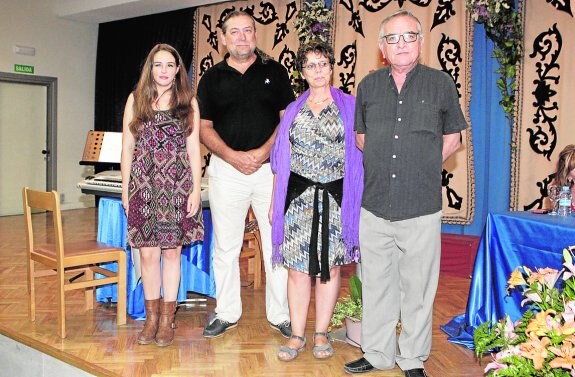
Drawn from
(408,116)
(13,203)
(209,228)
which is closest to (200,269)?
(209,228)

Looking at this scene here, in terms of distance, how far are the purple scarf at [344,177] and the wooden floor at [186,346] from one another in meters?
0.50

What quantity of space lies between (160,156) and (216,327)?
960 millimetres

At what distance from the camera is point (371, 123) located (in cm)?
259

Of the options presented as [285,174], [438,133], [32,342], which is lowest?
[32,342]

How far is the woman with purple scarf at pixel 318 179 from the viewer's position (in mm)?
2756

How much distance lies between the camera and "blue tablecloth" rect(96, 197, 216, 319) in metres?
3.62

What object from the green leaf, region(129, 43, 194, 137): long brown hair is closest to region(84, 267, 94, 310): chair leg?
region(129, 43, 194, 137): long brown hair

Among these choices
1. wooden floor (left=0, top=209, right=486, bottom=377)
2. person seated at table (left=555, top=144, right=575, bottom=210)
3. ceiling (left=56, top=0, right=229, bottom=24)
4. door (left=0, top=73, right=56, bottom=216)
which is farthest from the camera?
door (left=0, top=73, right=56, bottom=216)

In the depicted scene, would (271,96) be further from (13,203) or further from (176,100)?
(13,203)

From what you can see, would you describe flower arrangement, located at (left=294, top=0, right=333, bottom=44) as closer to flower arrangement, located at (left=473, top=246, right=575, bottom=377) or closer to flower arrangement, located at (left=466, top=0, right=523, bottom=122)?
flower arrangement, located at (left=466, top=0, right=523, bottom=122)

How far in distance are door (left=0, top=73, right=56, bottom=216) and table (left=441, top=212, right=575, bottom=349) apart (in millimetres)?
7002

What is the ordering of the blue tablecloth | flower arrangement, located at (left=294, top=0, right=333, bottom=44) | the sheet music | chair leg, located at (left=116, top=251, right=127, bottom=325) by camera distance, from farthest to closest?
flower arrangement, located at (left=294, top=0, right=333, bottom=44) < the sheet music < the blue tablecloth < chair leg, located at (left=116, top=251, right=127, bottom=325)

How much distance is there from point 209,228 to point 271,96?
1011 mm

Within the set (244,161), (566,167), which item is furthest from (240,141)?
(566,167)
